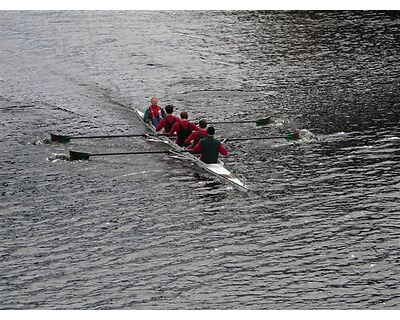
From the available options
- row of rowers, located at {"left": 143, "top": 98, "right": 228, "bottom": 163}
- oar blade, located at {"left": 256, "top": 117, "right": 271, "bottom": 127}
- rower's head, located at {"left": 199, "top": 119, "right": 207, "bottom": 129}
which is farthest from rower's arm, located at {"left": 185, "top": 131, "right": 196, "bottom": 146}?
oar blade, located at {"left": 256, "top": 117, "right": 271, "bottom": 127}

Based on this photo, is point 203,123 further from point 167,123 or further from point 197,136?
point 167,123

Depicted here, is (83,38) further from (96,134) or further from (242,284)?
(242,284)

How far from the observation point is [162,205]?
117 ft

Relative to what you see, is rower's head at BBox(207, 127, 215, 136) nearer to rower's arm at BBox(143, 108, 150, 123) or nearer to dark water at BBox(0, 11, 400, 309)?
dark water at BBox(0, 11, 400, 309)

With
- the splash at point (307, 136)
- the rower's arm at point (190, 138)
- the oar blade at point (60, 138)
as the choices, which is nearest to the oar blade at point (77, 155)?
the oar blade at point (60, 138)

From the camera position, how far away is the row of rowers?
38.6 m

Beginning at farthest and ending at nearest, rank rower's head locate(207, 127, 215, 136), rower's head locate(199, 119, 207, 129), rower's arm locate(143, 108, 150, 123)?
rower's arm locate(143, 108, 150, 123) < rower's head locate(199, 119, 207, 129) < rower's head locate(207, 127, 215, 136)

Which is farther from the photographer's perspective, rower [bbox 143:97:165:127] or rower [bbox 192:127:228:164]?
rower [bbox 143:97:165:127]

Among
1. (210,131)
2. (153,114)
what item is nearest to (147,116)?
(153,114)

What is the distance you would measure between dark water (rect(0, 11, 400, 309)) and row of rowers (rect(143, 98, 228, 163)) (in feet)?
3.72

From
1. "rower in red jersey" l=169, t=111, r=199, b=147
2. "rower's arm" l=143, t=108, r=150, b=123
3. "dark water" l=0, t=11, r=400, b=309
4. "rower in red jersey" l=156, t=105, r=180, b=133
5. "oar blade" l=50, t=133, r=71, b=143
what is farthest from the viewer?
"rower's arm" l=143, t=108, r=150, b=123

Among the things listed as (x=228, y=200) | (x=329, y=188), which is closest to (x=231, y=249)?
(x=228, y=200)

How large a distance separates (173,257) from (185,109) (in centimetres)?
2244

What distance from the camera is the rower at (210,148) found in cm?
3844
